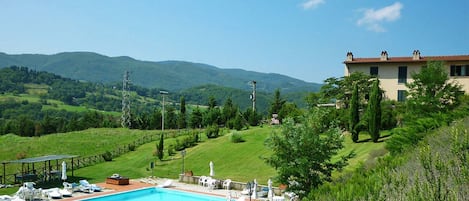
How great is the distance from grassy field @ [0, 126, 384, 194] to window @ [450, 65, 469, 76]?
44.6 feet

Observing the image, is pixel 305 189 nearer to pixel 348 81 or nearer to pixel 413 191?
pixel 413 191

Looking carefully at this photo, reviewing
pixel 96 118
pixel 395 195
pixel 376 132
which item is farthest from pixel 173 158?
pixel 96 118

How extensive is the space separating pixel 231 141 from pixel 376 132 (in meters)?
11.7

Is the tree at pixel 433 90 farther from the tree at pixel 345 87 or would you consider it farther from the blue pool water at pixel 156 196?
the blue pool water at pixel 156 196

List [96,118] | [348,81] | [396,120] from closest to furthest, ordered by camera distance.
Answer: [396,120] → [348,81] → [96,118]

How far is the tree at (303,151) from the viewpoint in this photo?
46.9 ft

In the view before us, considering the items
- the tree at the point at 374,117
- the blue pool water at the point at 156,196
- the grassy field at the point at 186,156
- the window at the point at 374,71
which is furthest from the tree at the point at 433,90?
the blue pool water at the point at 156,196

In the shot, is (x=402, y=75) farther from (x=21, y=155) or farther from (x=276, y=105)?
(x=21, y=155)

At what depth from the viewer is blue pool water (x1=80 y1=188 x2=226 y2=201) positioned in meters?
21.2

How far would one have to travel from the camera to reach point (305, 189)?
47.0ft

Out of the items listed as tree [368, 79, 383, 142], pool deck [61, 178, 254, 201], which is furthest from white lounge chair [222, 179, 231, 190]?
tree [368, 79, 383, 142]

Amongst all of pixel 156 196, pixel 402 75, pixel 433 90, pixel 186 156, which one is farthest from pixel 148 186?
pixel 402 75

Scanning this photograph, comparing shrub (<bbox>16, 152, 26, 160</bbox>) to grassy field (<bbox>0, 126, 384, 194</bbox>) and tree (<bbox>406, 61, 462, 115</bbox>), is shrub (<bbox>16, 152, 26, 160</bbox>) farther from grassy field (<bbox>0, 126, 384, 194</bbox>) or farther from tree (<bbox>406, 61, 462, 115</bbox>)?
tree (<bbox>406, 61, 462, 115</bbox>)

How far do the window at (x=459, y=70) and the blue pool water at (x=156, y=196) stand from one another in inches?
1016
